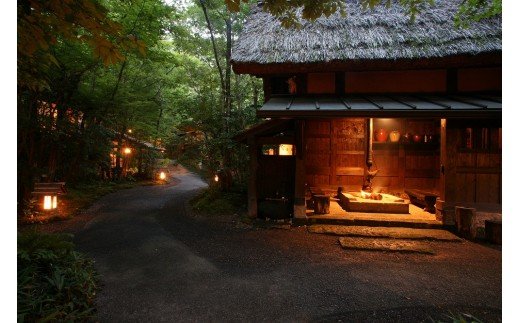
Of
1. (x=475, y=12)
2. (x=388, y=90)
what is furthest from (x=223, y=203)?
(x=475, y=12)

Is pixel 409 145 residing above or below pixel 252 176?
above

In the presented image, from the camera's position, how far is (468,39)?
7535 mm

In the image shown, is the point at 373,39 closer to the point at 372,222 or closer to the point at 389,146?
the point at 389,146

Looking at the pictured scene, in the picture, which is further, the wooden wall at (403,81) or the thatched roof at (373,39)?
the wooden wall at (403,81)

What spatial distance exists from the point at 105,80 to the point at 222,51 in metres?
6.02

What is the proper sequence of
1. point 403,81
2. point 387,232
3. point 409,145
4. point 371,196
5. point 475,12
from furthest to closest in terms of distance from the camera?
point 409,145 → point 371,196 → point 403,81 → point 475,12 → point 387,232

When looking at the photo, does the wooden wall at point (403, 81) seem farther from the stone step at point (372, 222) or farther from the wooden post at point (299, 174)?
the stone step at point (372, 222)

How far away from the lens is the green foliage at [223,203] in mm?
9188

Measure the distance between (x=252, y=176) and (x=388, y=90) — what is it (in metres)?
5.11

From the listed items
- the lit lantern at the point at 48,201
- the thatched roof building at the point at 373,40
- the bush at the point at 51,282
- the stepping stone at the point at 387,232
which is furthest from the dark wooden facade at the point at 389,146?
the lit lantern at the point at 48,201

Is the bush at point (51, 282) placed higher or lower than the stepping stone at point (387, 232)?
higher

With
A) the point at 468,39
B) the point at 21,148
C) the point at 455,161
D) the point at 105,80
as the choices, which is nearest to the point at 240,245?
the point at 455,161

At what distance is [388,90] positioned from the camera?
8227 mm

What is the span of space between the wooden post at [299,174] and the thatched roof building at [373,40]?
6.89ft
